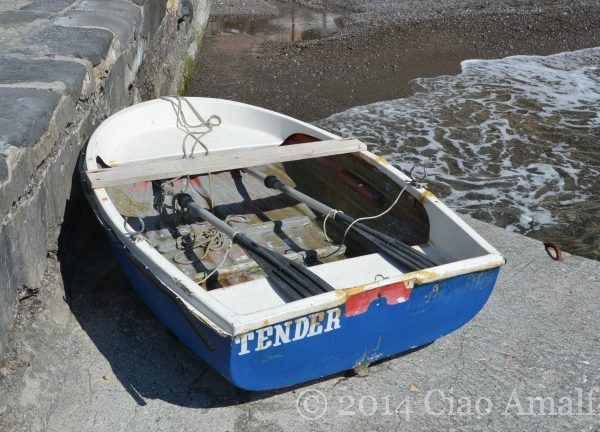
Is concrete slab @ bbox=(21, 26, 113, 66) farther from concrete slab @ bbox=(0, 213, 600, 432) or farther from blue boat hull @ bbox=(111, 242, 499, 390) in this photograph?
blue boat hull @ bbox=(111, 242, 499, 390)

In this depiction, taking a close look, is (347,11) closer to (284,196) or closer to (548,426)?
(284,196)

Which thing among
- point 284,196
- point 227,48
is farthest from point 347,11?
point 284,196

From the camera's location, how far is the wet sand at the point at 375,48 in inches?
349

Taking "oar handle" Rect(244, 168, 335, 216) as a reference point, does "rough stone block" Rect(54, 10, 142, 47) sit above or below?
above

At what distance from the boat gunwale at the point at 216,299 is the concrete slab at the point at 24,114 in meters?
0.49

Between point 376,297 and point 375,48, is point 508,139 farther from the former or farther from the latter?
point 376,297

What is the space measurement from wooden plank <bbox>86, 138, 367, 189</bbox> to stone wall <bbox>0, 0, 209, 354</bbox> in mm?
300

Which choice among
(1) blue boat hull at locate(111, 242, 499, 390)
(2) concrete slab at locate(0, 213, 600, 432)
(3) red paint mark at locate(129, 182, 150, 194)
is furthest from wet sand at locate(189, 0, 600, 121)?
(1) blue boat hull at locate(111, 242, 499, 390)

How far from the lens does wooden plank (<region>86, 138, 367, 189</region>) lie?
403cm

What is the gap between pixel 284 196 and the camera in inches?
200

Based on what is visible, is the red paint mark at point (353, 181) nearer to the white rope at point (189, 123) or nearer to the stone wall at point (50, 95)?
the white rope at point (189, 123)

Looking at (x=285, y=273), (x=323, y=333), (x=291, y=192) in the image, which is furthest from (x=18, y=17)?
(x=323, y=333)

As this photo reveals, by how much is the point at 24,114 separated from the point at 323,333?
1788mm

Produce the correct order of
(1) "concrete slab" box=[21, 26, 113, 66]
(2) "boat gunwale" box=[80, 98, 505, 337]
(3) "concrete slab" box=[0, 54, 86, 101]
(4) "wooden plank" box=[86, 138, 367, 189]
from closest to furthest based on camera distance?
(2) "boat gunwale" box=[80, 98, 505, 337] → (4) "wooden plank" box=[86, 138, 367, 189] → (3) "concrete slab" box=[0, 54, 86, 101] → (1) "concrete slab" box=[21, 26, 113, 66]
